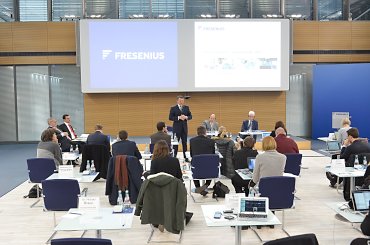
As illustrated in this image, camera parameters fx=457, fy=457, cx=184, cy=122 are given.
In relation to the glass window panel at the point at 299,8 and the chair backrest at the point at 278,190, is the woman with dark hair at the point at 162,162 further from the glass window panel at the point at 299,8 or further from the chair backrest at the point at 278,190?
the glass window panel at the point at 299,8

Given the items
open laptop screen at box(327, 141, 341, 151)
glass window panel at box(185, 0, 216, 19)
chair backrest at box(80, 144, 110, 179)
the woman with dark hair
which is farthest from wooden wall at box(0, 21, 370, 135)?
the woman with dark hair

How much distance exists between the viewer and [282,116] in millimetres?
15727

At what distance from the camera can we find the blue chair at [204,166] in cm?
780

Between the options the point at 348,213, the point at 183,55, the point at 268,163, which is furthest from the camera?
the point at 183,55

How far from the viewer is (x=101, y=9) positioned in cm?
1562

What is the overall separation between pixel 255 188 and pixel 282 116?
381 inches

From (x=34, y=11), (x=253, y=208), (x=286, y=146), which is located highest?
(x=34, y=11)

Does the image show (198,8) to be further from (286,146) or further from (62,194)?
(62,194)

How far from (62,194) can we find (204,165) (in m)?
2.72

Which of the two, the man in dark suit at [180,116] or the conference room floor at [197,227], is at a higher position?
the man in dark suit at [180,116]

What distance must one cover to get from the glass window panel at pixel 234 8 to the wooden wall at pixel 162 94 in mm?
1788

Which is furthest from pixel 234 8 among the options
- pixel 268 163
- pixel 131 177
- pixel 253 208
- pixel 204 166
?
pixel 253 208

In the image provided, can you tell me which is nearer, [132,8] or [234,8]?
[132,8]

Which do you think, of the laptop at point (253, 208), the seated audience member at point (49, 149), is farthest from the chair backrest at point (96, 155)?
the laptop at point (253, 208)
